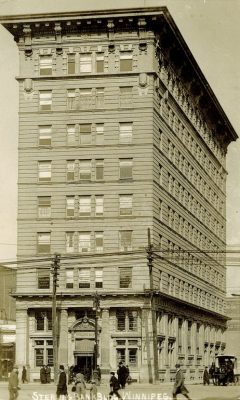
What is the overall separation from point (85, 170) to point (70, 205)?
120 inches

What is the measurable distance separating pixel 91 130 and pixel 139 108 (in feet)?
14.0

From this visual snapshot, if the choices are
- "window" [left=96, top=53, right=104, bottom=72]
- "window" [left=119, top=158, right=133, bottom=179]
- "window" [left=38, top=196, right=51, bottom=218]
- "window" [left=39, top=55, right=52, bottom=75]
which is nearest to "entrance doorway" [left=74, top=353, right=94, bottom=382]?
"window" [left=38, top=196, right=51, bottom=218]

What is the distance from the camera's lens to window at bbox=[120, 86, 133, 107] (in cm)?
6900

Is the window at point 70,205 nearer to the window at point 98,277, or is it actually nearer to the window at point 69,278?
the window at point 69,278

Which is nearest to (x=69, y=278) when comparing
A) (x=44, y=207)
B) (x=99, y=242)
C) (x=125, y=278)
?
(x=99, y=242)

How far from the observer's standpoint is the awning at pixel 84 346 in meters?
67.7

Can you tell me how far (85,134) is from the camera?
228 feet

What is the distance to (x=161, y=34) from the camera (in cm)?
6931

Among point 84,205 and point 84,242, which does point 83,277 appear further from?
point 84,205

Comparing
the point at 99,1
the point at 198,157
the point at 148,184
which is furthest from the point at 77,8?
the point at 198,157

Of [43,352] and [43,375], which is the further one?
[43,352]

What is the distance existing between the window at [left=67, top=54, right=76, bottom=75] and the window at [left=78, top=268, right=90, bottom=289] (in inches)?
625

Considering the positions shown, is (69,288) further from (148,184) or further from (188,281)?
(188,281)

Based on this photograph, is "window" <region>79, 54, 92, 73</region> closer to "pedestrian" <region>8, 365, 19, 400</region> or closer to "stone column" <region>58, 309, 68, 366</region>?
"stone column" <region>58, 309, 68, 366</region>
